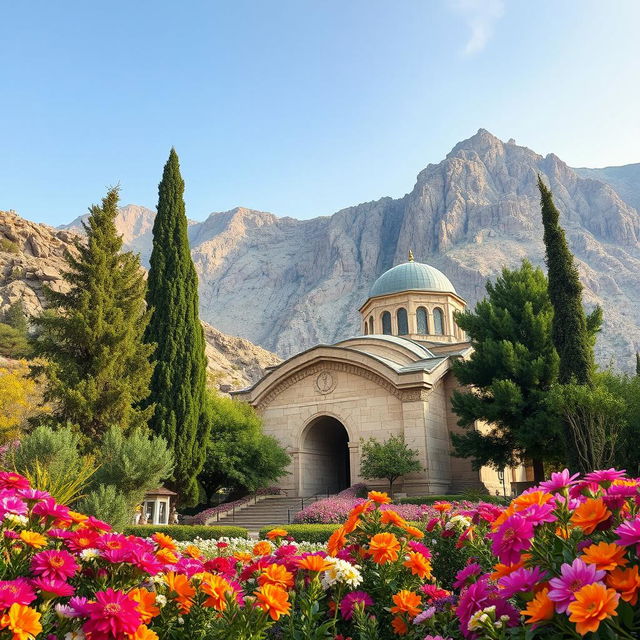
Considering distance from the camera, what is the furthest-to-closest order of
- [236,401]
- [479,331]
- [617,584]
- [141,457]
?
1. [236,401]
2. [479,331]
3. [141,457]
4. [617,584]

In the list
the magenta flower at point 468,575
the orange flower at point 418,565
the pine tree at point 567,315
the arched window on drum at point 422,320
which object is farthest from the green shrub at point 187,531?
the arched window on drum at point 422,320

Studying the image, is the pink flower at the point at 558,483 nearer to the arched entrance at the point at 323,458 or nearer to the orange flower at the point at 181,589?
the orange flower at the point at 181,589

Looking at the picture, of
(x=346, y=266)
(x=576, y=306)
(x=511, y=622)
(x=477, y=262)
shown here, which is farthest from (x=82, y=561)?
(x=346, y=266)

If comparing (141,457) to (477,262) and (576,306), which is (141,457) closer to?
(576,306)

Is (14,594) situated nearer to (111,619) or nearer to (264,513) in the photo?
(111,619)

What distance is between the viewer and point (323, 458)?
2719cm

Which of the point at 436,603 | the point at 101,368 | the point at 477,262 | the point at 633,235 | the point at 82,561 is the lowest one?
the point at 436,603

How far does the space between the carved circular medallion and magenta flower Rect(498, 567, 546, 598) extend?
23.0 metres

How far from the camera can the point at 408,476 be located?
73.9ft

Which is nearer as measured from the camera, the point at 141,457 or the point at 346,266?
the point at 141,457

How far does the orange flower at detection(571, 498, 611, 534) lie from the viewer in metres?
2.36

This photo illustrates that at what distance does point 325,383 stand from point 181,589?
22620 millimetres

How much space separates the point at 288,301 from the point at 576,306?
3596 inches

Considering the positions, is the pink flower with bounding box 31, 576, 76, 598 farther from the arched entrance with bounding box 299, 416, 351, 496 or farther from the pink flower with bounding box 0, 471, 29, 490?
the arched entrance with bounding box 299, 416, 351, 496
